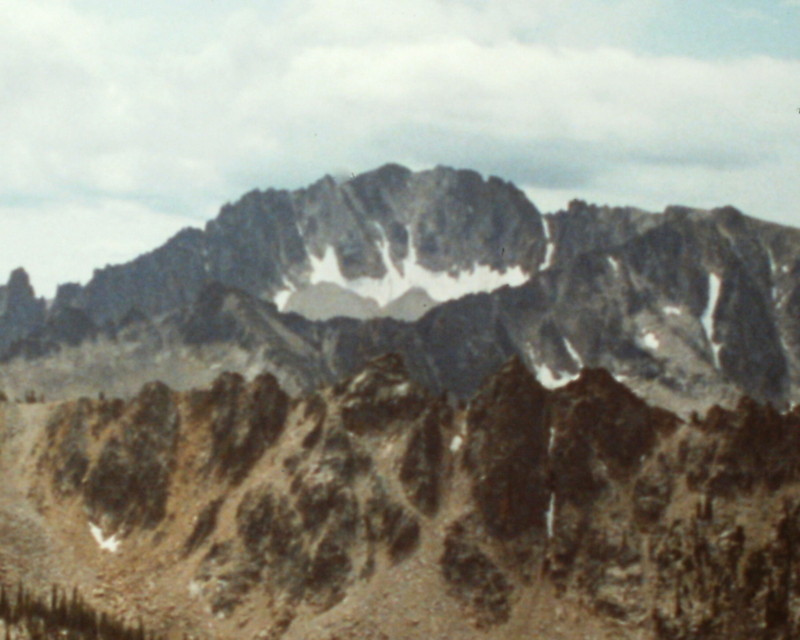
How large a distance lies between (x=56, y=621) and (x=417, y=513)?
49.8 m

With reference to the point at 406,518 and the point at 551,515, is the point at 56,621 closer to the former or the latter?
the point at 406,518

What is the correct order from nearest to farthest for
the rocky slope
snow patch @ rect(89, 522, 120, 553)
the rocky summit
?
the rocky summit → the rocky slope → snow patch @ rect(89, 522, 120, 553)

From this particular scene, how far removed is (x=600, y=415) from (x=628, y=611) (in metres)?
32.4

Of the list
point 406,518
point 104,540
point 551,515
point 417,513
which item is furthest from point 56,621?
point 551,515

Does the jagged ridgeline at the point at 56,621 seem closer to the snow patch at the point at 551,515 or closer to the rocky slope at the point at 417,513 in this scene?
the rocky slope at the point at 417,513

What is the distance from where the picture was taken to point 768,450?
491 feet

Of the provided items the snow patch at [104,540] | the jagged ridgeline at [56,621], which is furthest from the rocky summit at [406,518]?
the jagged ridgeline at [56,621]

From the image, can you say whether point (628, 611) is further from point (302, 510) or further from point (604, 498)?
point (302, 510)

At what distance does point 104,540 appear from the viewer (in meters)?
173

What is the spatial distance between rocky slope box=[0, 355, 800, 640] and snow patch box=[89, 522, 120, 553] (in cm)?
30

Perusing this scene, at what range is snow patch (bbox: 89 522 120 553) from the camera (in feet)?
560

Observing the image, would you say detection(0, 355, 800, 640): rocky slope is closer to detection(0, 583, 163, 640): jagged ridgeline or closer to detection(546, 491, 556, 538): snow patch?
detection(546, 491, 556, 538): snow patch

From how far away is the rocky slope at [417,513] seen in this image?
14350 cm

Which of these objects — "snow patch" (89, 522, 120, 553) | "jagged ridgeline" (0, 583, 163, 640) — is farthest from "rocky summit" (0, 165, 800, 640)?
"jagged ridgeline" (0, 583, 163, 640)
